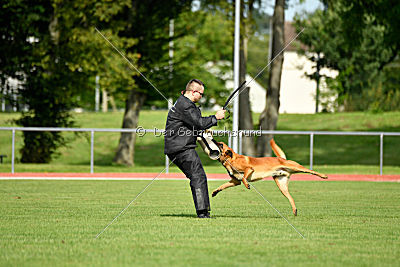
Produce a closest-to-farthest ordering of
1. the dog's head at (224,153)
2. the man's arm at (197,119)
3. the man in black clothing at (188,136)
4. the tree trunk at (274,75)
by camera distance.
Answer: the man's arm at (197,119) → the man in black clothing at (188,136) → the dog's head at (224,153) → the tree trunk at (274,75)

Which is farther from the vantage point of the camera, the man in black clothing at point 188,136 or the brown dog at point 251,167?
the brown dog at point 251,167

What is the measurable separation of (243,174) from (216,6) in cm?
2115

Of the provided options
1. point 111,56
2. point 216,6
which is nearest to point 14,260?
point 111,56

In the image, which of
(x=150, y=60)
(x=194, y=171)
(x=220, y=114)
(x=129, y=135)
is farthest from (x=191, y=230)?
(x=129, y=135)

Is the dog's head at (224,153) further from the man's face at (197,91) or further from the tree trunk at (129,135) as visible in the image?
the tree trunk at (129,135)

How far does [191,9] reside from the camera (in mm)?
31344

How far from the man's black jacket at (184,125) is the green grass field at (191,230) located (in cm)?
106

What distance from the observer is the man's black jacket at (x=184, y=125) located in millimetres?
9383

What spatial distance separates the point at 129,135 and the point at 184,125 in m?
20.5

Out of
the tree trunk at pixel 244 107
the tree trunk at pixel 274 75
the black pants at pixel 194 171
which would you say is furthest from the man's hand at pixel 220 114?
the tree trunk at pixel 244 107

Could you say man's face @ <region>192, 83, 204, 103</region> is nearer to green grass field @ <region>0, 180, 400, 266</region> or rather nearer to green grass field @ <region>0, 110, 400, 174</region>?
green grass field @ <region>0, 180, 400, 266</region>

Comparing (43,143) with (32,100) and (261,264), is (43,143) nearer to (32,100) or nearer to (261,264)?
(32,100)

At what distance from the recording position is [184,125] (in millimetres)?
9609

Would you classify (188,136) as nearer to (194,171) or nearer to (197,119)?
(197,119)
